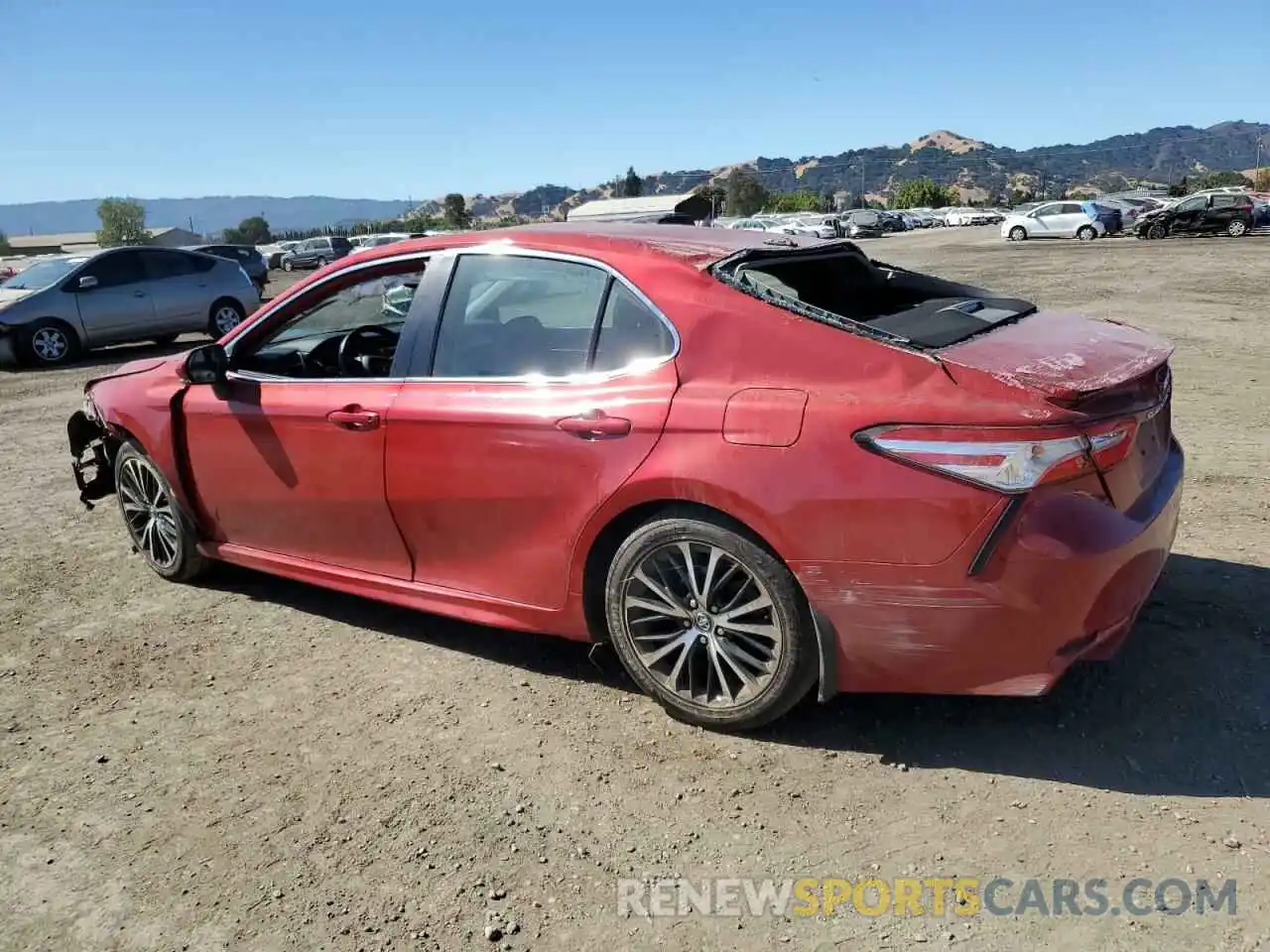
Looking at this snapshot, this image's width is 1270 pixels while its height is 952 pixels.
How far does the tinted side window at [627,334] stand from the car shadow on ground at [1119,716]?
125 cm

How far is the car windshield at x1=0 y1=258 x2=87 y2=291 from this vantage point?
14641mm

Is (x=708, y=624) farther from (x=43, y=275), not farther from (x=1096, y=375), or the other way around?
(x=43, y=275)

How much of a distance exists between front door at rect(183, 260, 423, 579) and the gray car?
11.7 meters

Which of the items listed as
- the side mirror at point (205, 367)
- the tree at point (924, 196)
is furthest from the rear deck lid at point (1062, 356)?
the tree at point (924, 196)

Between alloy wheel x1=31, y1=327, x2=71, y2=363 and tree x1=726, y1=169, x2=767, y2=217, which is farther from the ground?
tree x1=726, y1=169, x2=767, y2=217

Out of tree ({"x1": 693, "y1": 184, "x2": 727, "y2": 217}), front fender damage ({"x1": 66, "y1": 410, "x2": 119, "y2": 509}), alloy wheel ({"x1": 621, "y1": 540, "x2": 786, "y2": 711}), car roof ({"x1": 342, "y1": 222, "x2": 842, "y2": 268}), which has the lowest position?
alloy wheel ({"x1": 621, "y1": 540, "x2": 786, "y2": 711})

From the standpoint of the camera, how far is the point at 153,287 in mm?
14898

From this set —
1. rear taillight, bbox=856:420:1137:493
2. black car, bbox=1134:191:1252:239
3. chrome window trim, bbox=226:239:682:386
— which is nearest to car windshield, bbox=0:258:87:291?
chrome window trim, bbox=226:239:682:386

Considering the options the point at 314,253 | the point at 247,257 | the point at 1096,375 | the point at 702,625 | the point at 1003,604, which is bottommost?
the point at 702,625

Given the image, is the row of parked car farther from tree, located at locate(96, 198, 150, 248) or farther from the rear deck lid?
tree, located at locate(96, 198, 150, 248)

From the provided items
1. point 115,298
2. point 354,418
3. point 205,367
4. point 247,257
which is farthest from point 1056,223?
point 354,418

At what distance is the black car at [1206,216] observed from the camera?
3300 centimetres

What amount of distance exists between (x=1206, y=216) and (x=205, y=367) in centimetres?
3694

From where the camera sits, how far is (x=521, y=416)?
3506 millimetres
